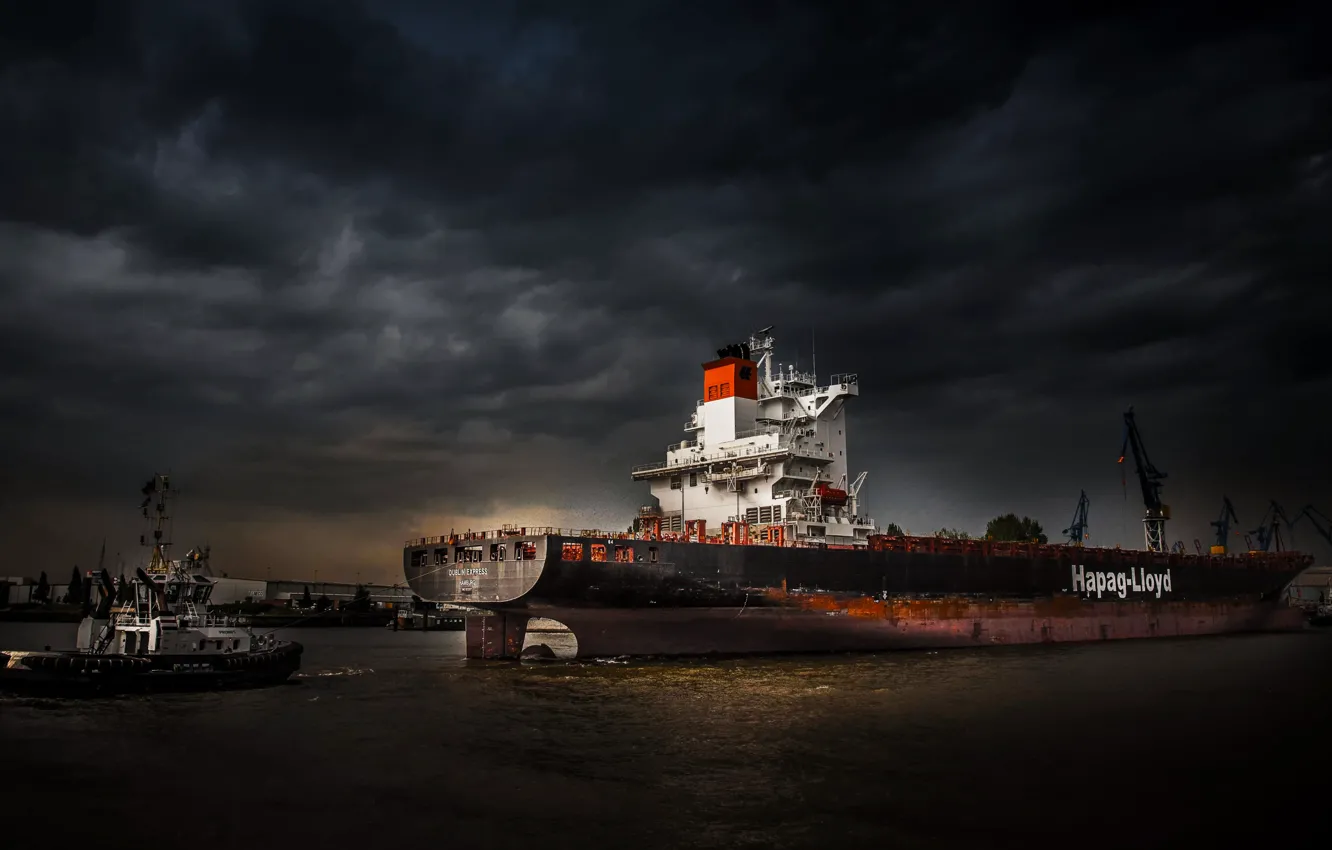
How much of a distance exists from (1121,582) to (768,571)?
25.7 meters

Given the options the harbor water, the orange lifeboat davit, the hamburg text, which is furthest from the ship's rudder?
the orange lifeboat davit

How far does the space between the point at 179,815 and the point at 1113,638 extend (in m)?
44.8

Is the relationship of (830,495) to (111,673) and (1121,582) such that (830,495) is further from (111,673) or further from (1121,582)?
(111,673)

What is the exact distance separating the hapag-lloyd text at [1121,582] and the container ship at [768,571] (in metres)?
0.11

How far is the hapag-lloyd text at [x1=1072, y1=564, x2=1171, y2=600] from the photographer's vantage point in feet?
144

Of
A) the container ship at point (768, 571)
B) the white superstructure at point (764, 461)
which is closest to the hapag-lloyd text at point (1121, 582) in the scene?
the container ship at point (768, 571)

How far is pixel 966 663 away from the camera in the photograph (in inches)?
1246

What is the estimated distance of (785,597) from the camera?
31562 mm

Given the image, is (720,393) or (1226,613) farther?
(1226,613)

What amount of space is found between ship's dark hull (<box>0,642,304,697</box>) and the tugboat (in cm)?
3

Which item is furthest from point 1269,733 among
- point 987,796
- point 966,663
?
point 966,663

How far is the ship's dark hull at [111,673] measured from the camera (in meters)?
23.8

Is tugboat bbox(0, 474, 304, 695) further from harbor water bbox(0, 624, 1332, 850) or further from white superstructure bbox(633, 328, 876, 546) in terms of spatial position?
white superstructure bbox(633, 328, 876, 546)

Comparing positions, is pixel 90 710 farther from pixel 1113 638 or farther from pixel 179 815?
pixel 1113 638
